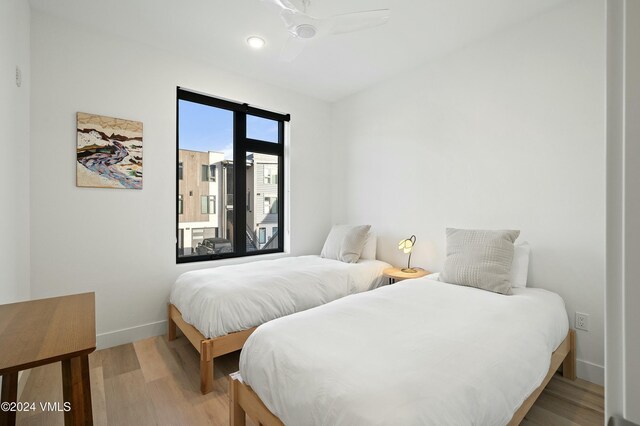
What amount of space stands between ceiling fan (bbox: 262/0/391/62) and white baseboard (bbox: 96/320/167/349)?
2712mm

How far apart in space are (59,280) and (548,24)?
4232 mm

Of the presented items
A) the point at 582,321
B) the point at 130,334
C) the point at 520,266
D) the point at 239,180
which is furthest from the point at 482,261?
the point at 130,334

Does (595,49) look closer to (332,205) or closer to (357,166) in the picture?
(357,166)

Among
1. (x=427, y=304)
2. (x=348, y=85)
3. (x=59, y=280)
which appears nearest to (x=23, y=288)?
(x=59, y=280)

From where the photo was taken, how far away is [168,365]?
7.09 ft

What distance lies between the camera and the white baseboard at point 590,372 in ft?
6.34

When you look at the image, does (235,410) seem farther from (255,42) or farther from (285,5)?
(255,42)

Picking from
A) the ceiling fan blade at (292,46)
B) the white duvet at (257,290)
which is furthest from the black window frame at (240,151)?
the ceiling fan blade at (292,46)

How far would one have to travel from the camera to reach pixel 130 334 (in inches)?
99.6

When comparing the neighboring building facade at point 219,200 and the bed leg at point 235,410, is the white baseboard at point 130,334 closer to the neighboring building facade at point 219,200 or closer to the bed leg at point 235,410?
the neighboring building facade at point 219,200

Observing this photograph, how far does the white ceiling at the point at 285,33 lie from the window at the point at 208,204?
1.38 metres

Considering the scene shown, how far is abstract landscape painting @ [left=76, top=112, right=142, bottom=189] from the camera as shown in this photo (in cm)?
235
